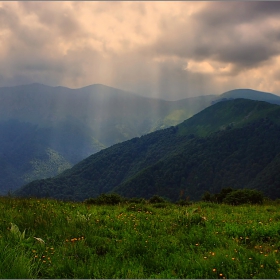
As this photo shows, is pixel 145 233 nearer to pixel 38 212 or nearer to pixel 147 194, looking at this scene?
pixel 38 212

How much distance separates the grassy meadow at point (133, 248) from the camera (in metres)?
5.03

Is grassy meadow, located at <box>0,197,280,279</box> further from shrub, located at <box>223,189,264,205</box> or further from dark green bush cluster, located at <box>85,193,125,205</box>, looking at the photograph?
shrub, located at <box>223,189,264,205</box>

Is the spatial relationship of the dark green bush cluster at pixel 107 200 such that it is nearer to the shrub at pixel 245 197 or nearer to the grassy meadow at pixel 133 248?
the grassy meadow at pixel 133 248

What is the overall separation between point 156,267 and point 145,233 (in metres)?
1.86

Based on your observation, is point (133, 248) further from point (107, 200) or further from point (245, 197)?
point (245, 197)

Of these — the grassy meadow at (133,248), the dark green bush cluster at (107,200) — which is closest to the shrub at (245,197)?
the dark green bush cluster at (107,200)

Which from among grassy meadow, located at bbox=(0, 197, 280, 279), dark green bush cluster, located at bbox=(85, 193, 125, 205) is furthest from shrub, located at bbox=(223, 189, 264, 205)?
grassy meadow, located at bbox=(0, 197, 280, 279)

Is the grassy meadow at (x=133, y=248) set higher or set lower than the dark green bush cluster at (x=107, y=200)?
higher

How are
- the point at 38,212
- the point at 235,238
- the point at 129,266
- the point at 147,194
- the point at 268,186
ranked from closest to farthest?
the point at 129,266, the point at 235,238, the point at 38,212, the point at 268,186, the point at 147,194

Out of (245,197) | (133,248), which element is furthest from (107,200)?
(133,248)

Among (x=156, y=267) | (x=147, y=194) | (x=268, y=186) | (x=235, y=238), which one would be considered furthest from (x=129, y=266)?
(x=147, y=194)

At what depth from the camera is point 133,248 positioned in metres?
6.12

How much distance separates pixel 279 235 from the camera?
721 cm

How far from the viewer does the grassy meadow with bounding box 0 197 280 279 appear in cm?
503
